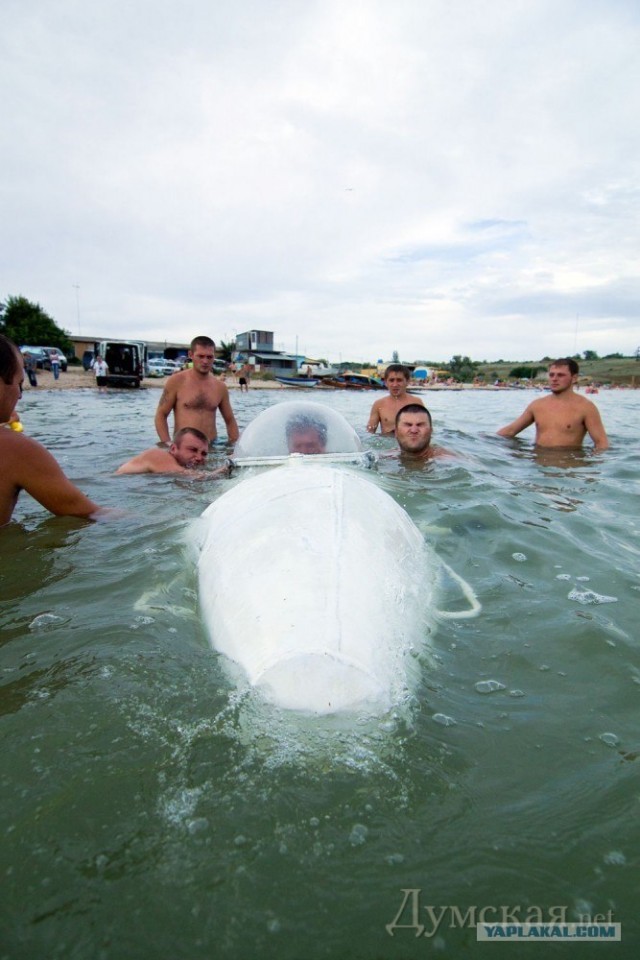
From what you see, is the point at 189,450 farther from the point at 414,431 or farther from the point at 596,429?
the point at 596,429

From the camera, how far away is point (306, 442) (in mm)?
4254

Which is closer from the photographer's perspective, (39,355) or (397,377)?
(397,377)

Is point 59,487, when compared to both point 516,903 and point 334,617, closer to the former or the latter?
point 334,617

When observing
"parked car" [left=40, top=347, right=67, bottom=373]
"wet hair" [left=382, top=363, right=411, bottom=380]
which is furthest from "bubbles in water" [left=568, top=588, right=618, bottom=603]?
"parked car" [left=40, top=347, right=67, bottom=373]

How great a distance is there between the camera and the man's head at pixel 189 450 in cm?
675

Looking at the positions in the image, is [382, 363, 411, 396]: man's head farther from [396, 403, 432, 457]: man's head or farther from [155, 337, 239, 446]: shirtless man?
[155, 337, 239, 446]: shirtless man

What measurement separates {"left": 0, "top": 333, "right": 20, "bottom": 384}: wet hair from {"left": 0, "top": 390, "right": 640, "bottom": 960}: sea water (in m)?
1.30

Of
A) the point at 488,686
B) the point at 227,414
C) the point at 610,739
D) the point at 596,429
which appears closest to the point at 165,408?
the point at 227,414

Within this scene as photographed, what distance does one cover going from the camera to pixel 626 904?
1.31 metres

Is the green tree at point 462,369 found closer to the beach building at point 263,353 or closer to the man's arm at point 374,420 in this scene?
the beach building at point 263,353

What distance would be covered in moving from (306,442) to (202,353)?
399 centimetres

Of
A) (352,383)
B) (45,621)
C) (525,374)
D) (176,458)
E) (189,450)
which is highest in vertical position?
(525,374)

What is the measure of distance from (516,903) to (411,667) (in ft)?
2.78

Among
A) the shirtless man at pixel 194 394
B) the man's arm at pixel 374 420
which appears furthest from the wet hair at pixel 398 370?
the shirtless man at pixel 194 394
